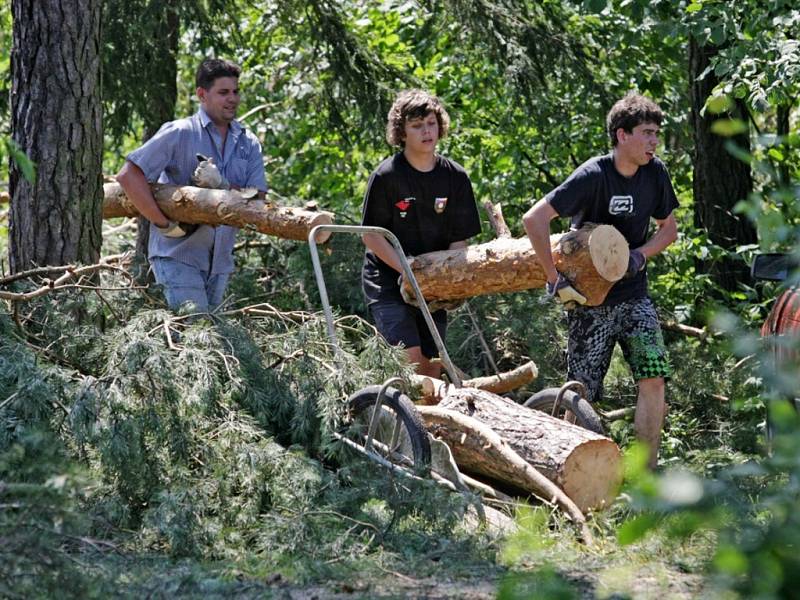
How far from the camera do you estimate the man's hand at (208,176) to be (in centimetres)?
715

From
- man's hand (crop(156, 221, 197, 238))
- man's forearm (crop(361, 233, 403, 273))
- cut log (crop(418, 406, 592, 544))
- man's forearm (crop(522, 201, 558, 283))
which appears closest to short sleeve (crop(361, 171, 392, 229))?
man's forearm (crop(361, 233, 403, 273))

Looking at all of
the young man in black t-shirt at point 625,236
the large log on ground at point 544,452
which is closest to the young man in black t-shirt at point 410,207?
the young man in black t-shirt at point 625,236

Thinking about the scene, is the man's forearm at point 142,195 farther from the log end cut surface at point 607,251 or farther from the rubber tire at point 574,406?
the log end cut surface at point 607,251

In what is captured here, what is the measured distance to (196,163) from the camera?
24.0ft

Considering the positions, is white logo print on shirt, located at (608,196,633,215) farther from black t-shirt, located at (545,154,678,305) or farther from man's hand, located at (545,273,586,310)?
man's hand, located at (545,273,586,310)

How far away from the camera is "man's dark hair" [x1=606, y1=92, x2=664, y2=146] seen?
6340 mm

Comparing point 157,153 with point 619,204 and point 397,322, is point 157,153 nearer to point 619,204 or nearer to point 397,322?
point 397,322

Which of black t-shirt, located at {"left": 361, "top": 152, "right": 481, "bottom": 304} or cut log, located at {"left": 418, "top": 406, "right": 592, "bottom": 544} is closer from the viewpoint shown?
cut log, located at {"left": 418, "top": 406, "right": 592, "bottom": 544}

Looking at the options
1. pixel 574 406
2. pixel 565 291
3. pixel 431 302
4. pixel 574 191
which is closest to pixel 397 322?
pixel 431 302

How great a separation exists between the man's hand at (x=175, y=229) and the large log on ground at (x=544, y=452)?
6.75 feet

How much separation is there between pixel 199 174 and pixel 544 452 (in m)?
2.82

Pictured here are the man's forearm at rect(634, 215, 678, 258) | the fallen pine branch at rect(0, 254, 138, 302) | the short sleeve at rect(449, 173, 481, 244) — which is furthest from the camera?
the short sleeve at rect(449, 173, 481, 244)

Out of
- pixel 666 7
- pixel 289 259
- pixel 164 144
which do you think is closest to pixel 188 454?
pixel 164 144

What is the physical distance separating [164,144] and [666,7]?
11.7 ft
